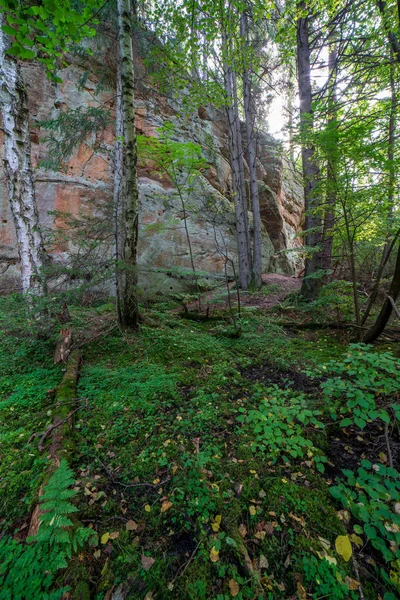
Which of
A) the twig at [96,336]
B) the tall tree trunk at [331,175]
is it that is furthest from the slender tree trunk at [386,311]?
the twig at [96,336]

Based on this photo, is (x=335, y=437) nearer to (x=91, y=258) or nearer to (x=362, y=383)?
(x=362, y=383)

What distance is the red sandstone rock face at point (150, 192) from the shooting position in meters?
8.59

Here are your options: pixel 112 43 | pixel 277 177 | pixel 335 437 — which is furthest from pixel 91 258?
pixel 277 177

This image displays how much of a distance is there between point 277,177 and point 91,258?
581 inches

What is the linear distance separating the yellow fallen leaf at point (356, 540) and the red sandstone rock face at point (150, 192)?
Answer: 5.80 metres

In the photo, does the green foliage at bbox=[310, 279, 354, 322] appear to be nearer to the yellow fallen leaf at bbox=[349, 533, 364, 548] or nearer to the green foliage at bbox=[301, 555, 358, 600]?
the yellow fallen leaf at bbox=[349, 533, 364, 548]

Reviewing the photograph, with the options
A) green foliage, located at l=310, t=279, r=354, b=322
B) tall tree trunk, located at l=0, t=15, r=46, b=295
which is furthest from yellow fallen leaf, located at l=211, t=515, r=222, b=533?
green foliage, located at l=310, t=279, r=354, b=322

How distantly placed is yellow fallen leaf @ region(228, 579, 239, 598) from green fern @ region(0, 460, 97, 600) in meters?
0.91

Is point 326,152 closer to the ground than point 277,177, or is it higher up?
closer to the ground

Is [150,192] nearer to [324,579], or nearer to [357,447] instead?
[357,447]

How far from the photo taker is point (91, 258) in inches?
175

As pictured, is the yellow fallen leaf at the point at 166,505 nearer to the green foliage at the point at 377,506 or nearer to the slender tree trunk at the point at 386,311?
the green foliage at the point at 377,506

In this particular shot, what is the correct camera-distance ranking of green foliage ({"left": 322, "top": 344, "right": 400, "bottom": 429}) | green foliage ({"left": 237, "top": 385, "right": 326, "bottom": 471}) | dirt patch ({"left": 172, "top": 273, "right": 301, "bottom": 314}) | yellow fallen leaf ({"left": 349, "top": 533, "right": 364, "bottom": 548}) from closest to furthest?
yellow fallen leaf ({"left": 349, "top": 533, "right": 364, "bottom": 548})
green foliage ({"left": 322, "top": 344, "right": 400, "bottom": 429})
green foliage ({"left": 237, "top": 385, "right": 326, "bottom": 471})
dirt patch ({"left": 172, "top": 273, "right": 301, "bottom": 314})

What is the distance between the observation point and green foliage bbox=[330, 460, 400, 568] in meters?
1.51
